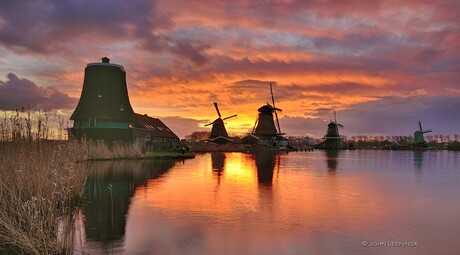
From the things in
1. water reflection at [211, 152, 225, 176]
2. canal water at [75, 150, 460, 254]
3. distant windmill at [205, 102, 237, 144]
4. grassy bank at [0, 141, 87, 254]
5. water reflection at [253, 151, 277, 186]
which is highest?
distant windmill at [205, 102, 237, 144]

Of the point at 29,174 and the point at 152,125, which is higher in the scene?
the point at 152,125

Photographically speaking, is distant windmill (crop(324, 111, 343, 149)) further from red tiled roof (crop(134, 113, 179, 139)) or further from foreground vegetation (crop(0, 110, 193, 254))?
foreground vegetation (crop(0, 110, 193, 254))

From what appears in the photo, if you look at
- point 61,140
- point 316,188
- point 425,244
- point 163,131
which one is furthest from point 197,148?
point 425,244

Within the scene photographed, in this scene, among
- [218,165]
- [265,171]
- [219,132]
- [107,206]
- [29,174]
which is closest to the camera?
[29,174]

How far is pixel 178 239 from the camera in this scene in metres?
7.77

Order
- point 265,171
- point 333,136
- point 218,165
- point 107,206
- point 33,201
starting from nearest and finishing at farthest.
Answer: point 33,201
point 107,206
point 265,171
point 218,165
point 333,136

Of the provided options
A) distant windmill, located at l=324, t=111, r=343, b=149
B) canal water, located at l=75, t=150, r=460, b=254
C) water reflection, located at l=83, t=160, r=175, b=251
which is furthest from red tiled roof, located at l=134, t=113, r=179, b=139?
distant windmill, located at l=324, t=111, r=343, b=149

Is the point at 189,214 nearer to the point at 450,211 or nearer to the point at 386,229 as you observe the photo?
the point at 386,229

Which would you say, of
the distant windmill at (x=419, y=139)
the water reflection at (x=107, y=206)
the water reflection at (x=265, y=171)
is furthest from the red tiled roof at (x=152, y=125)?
the distant windmill at (x=419, y=139)

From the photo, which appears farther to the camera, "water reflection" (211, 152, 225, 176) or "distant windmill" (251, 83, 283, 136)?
"distant windmill" (251, 83, 283, 136)

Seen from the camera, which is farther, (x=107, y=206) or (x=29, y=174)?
(x=107, y=206)

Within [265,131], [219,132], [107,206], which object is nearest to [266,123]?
[265,131]

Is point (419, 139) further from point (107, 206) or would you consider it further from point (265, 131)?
point (107, 206)

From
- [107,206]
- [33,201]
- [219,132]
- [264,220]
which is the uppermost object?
[219,132]
